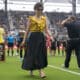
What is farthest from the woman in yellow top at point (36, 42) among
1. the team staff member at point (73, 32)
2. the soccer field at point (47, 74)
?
the team staff member at point (73, 32)

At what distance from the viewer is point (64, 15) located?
2213 inches

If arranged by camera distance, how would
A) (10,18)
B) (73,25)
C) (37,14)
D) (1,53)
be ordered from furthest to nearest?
(10,18) < (1,53) < (73,25) < (37,14)

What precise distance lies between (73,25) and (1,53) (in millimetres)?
5513

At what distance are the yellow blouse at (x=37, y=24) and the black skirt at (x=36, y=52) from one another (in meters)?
0.10

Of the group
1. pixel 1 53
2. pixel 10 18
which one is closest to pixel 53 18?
pixel 10 18

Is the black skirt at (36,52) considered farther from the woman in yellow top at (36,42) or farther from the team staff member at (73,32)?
the team staff member at (73,32)

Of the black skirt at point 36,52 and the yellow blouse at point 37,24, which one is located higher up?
the yellow blouse at point 37,24

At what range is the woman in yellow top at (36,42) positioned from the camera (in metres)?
10.0

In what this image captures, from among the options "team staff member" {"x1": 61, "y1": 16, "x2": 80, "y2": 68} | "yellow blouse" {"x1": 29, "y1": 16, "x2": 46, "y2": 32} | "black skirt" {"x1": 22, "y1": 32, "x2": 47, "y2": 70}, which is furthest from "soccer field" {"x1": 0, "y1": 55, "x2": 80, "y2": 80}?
"yellow blouse" {"x1": 29, "y1": 16, "x2": 46, "y2": 32}

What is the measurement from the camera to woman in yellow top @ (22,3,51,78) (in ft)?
32.9

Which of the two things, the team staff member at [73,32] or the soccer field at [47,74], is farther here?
the team staff member at [73,32]

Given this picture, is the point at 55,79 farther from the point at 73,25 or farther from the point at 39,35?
the point at 73,25

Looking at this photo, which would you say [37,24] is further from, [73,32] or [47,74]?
[73,32]

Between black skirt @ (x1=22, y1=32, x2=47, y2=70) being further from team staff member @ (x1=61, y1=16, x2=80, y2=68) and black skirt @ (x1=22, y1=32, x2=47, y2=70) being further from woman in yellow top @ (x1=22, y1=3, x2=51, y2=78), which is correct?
team staff member @ (x1=61, y1=16, x2=80, y2=68)
